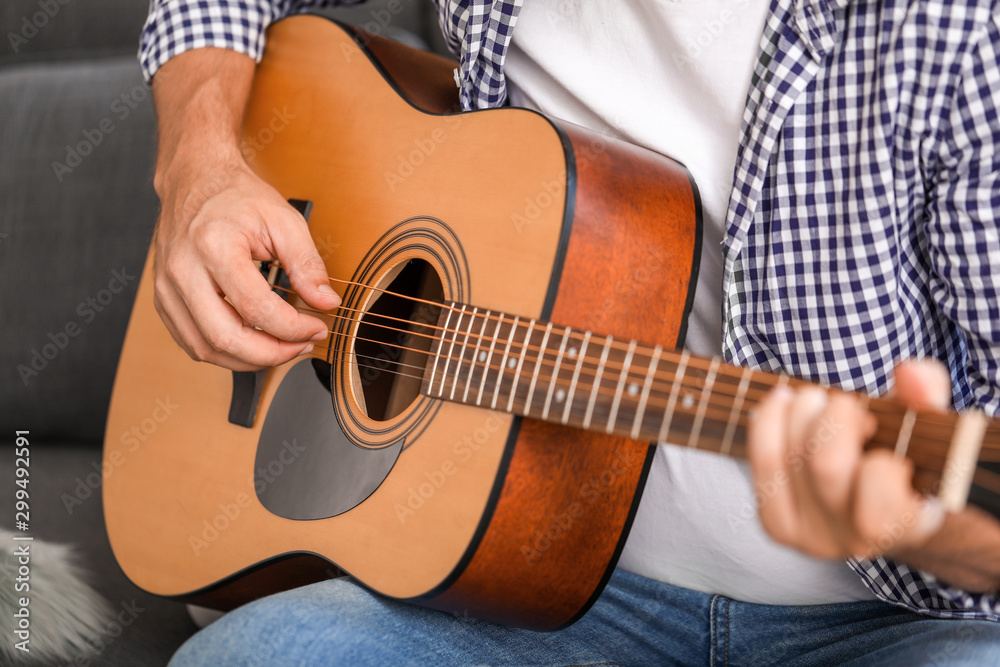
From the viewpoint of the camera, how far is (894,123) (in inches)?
24.1

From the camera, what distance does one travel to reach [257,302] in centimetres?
79

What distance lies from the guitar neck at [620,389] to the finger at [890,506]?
13mm

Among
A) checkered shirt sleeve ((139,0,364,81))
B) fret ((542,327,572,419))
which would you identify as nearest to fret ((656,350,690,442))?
fret ((542,327,572,419))

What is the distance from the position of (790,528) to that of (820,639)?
35 centimetres

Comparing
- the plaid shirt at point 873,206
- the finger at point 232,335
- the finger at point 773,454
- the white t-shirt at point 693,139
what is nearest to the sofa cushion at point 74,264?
the finger at point 232,335

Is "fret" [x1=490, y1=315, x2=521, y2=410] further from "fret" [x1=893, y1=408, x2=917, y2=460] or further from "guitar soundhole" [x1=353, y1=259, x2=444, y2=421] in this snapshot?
"fret" [x1=893, y1=408, x2=917, y2=460]

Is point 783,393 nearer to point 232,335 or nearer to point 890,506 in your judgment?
point 890,506

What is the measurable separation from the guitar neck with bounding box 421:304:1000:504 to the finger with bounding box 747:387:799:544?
0.08 ft

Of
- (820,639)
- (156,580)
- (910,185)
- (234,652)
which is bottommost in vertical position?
(156,580)

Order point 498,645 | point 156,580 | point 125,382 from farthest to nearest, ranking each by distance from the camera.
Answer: point 125,382, point 156,580, point 498,645

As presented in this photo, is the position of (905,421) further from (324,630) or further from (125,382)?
(125,382)

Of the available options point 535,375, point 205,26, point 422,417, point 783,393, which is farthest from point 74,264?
point 783,393

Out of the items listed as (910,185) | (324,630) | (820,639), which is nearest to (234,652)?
(324,630)

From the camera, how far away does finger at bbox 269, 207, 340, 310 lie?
80 centimetres
